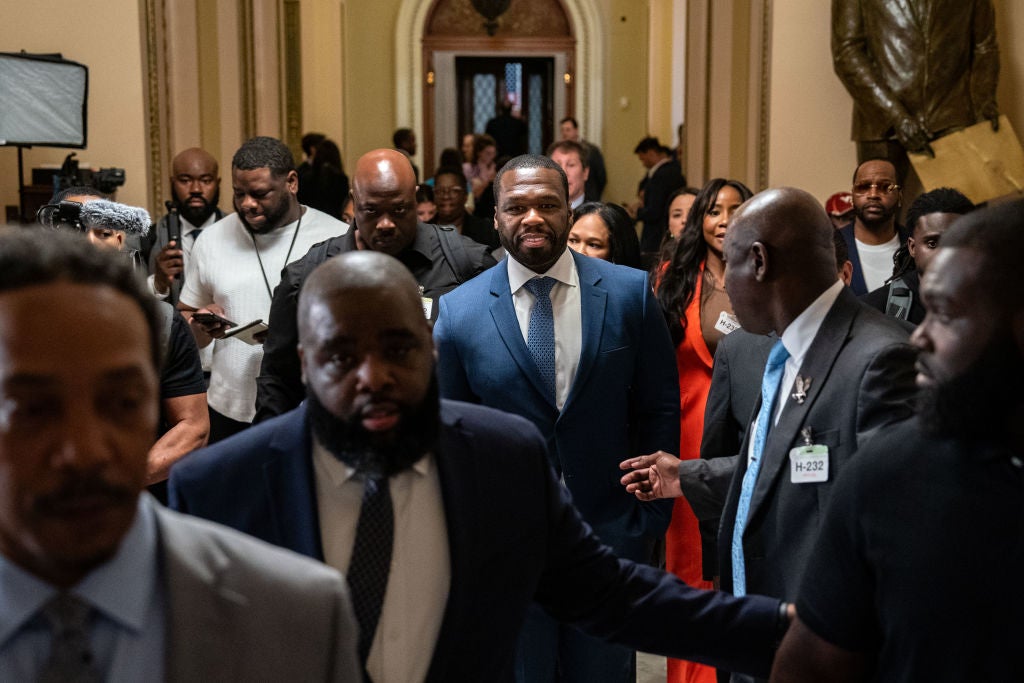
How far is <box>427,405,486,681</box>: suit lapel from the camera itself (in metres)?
1.84

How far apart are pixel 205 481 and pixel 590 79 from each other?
1676cm

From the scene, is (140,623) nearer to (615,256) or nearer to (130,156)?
(615,256)

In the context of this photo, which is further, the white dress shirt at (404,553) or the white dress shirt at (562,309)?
the white dress shirt at (562,309)

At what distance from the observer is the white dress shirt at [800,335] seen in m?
2.50

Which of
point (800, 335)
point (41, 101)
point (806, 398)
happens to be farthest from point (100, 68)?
point (806, 398)

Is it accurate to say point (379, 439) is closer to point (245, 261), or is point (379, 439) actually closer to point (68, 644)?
point (68, 644)

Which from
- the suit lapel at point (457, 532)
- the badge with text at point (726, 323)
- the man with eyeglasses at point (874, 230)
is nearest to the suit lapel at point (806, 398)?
the suit lapel at point (457, 532)

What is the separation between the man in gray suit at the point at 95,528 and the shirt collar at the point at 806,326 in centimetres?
148

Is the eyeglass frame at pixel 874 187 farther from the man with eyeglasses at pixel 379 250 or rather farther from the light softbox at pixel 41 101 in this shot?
the light softbox at pixel 41 101

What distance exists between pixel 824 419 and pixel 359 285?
3.32 ft

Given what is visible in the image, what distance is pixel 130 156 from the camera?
7648 millimetres

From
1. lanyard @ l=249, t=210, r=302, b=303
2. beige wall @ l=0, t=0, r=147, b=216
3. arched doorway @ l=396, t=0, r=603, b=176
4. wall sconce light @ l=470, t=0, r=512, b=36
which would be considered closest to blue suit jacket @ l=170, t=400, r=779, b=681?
lanyard @ l=249, t=210, r=302, b=303

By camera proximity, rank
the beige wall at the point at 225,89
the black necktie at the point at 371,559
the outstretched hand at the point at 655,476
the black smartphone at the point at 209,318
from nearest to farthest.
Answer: the black necktie at the point at 371,559 → the outstretched hand at the point at 655,476 → the black smartphone at the point at 209,318 → the beige wall at the point at 225,89

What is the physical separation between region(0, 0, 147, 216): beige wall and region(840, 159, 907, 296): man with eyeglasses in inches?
171
